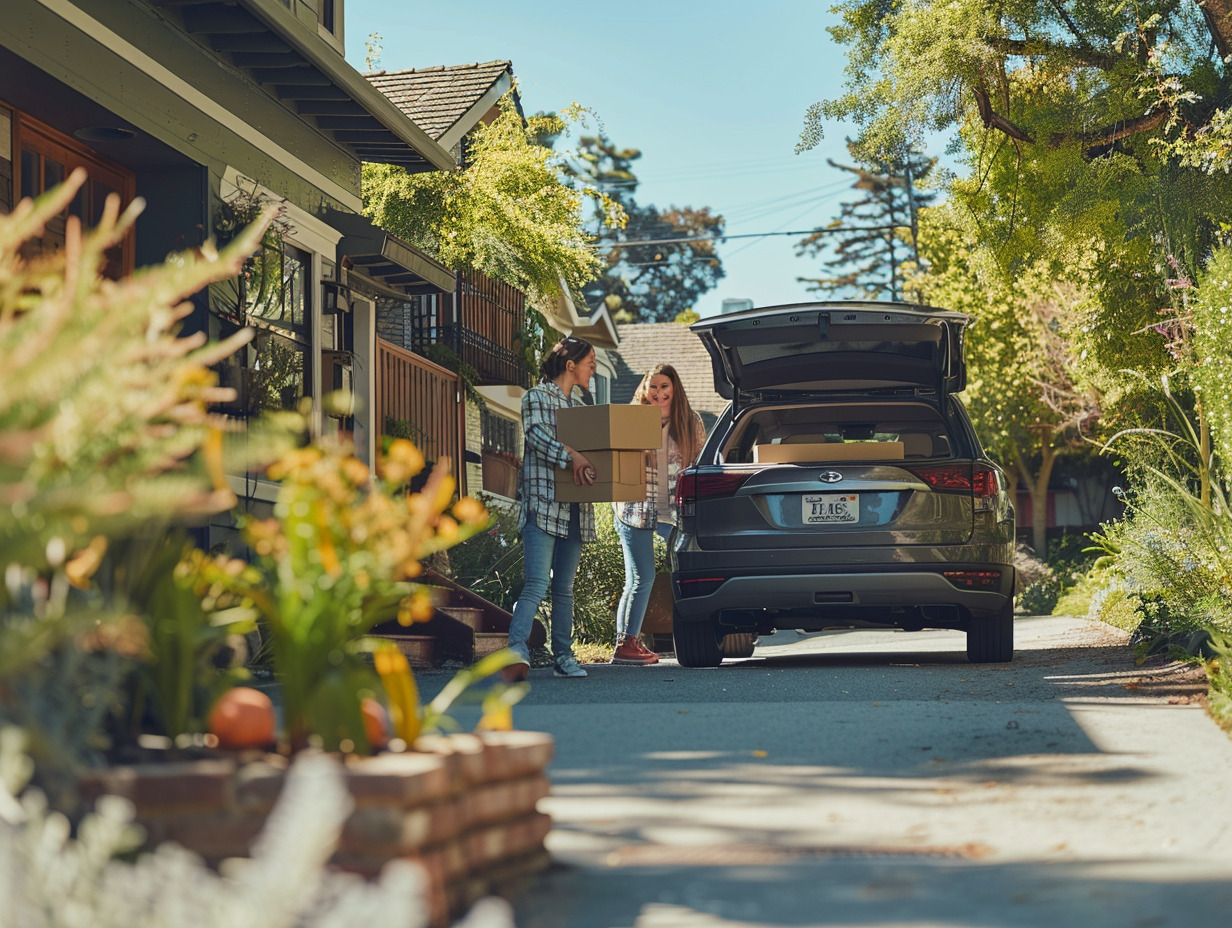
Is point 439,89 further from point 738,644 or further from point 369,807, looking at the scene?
point 369,807

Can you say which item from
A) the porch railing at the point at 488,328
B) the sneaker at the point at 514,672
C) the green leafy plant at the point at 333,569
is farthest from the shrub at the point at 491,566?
the green leafy plant at the point at 333,569

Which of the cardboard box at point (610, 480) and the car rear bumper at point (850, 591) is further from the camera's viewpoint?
the cardboard box at point (610, 480)

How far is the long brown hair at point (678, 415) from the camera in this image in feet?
36.1

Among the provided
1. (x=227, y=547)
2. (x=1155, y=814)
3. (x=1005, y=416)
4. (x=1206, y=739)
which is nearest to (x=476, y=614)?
(x=227, y=547)

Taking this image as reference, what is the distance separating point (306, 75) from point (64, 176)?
241cm

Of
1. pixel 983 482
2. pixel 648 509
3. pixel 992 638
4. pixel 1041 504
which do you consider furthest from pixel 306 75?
pixel 1041 504

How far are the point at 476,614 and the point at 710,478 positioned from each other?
243cm

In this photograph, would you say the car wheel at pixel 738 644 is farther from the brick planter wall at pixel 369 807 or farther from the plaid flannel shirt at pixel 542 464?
the brick planter wall at pixel 369 807

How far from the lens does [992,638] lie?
945cm

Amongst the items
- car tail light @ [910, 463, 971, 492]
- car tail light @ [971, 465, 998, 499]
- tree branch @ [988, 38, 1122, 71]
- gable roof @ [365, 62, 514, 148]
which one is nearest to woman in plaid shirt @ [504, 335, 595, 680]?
car tail light @ [910, 463, 971, 492]

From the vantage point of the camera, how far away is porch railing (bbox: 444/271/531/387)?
79.0ft

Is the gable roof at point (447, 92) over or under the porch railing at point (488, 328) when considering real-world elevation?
over

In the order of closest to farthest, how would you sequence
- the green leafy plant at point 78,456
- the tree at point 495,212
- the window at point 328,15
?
the green leafy plant at point 78,456, the window at point 328,15, the tree at point 495,212

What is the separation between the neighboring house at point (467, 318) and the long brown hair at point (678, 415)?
27.5 ft
